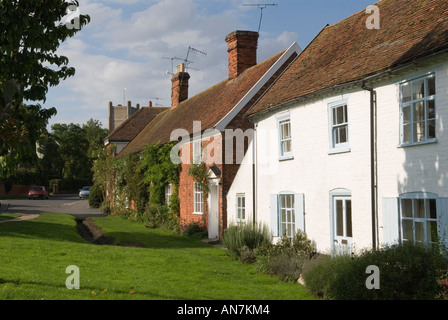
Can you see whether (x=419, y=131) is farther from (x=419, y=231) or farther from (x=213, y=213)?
(x=213, y=213)

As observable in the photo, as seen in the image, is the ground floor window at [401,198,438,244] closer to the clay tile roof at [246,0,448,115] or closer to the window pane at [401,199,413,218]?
the window pane at [401,199,413,218]

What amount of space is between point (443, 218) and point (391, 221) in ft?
5.22

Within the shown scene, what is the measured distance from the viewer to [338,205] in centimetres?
1349

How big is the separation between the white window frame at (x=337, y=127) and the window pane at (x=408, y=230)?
8.82 ft

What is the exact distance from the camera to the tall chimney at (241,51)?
23.7 m

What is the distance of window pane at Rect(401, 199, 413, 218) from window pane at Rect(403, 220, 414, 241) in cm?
14

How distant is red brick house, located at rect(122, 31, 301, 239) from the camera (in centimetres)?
2028

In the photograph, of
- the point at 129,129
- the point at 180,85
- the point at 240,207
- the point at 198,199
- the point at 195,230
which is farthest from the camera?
the point at 129,129

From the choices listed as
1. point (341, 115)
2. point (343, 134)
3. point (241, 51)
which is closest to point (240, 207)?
point (343, 134)

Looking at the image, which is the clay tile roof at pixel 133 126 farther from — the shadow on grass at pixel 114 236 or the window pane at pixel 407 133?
the window pane at pixel 407 133

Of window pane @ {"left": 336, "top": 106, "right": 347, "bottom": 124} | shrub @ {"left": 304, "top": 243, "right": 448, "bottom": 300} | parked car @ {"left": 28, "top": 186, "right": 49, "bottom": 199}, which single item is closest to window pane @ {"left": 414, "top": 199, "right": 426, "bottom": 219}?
shrub @ {"left": 304, "top": 243, "right": 448, "bottom": 300}

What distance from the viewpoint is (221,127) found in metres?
20.1

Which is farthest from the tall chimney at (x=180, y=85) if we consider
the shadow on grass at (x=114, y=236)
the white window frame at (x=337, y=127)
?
the white window frame at (x=337, y=127)
